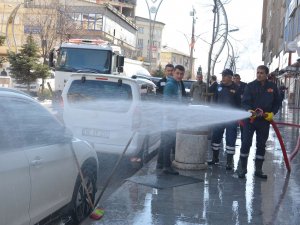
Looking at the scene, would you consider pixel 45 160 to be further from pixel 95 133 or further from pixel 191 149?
pixel 191 149

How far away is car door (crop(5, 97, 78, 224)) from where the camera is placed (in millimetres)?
4147

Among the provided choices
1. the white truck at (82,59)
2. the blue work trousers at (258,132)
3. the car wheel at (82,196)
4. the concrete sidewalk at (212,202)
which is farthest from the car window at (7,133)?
the white truck at (82,59)

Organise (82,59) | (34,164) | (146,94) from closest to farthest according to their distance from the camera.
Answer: (34,164) → (146,94) → (82,59)

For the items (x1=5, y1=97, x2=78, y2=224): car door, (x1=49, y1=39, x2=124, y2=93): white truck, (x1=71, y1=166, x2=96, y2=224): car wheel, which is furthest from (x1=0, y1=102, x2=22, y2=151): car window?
(x1=49, y1=39, x2=124, y2=93): white truck

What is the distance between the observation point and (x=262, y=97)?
7613 millimetres

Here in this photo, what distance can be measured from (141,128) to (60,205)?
3.78 meters

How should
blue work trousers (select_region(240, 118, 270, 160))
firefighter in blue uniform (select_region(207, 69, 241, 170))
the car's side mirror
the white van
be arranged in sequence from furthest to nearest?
firefighter in blue uniform (select_region(207, 69, 241, 170)) → the white van → blue work trousers (select_region(240, 118, 270, 160)) → the car's side mirror

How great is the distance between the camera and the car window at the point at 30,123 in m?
4.11

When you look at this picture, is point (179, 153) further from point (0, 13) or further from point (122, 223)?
point (0, 13)

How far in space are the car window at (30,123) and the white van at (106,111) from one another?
10.1 ft

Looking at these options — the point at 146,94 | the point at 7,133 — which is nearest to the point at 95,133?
the point at 146,94

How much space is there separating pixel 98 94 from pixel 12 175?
455 centimetres

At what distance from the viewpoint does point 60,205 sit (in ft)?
15.7

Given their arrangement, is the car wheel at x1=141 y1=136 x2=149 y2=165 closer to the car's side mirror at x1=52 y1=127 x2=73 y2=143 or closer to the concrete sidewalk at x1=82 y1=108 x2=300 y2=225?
the concrete sidewalk at x1=82 y1=108 x2=300 y2=225
